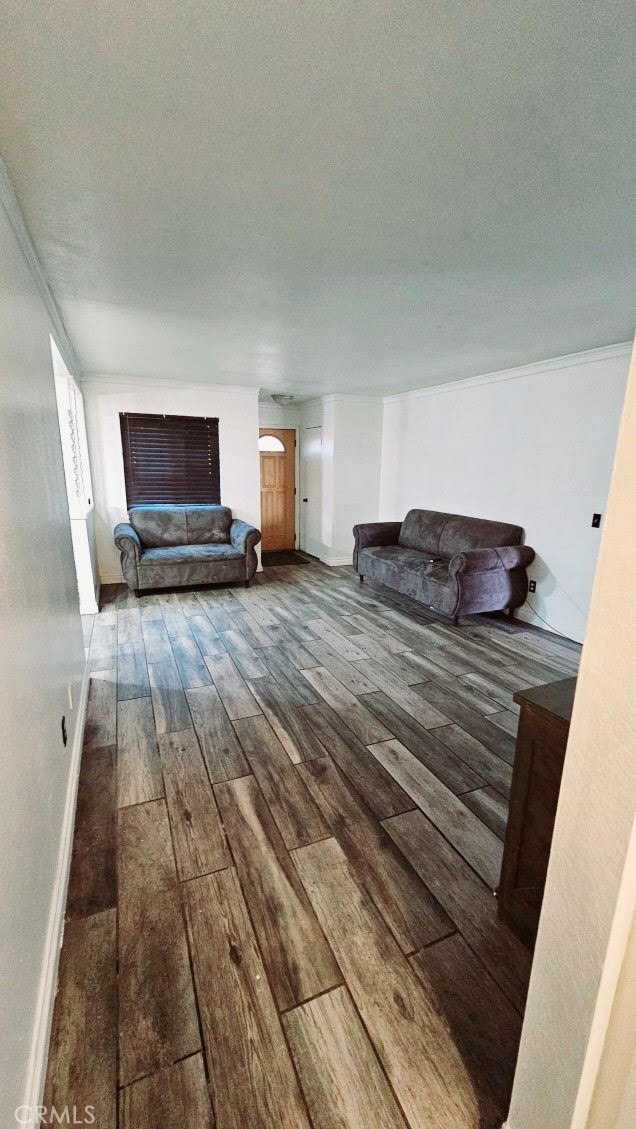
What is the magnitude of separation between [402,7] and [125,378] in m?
4.64

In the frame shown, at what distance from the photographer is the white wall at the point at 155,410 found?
4875 mm

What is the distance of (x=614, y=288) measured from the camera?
2221 millimetres

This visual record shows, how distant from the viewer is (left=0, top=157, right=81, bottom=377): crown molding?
1.45m

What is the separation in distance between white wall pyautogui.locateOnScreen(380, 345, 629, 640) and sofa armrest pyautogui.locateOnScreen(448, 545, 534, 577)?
0.46 feet

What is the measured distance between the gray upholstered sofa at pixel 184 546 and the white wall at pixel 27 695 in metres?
2.60

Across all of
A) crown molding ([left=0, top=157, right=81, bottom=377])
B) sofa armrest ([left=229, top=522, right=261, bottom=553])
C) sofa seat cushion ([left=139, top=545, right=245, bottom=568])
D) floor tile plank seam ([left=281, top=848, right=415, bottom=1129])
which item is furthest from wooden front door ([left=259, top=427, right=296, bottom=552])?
floor tile plank seam ([left=281, top=848, right=415, bottom=1129])

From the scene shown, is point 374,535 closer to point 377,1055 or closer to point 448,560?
point 448,560

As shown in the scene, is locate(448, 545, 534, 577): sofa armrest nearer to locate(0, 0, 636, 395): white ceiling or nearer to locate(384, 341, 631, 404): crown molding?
locate(384, 341, 631, 404): crown molding

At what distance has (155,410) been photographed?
507 centimetres

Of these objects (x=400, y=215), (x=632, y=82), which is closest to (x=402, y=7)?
(x=632, y=82)

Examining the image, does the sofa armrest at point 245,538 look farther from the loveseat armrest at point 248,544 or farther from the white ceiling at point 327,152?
the white ceiling at point 327,152

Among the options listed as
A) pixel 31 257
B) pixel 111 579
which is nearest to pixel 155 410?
pixel 111 579

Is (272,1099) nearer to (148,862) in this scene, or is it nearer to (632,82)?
(148,862)

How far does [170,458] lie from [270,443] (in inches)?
76.7
